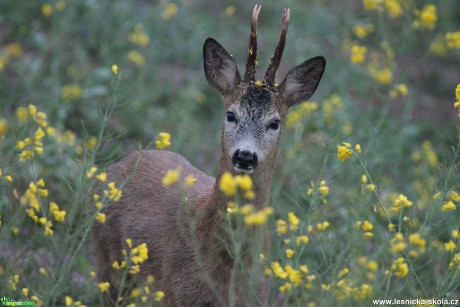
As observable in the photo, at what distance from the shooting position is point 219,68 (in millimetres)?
5684

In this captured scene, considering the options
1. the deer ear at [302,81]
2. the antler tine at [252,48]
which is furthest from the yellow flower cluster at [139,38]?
the antler tine at [252,48]

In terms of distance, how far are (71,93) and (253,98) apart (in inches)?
146

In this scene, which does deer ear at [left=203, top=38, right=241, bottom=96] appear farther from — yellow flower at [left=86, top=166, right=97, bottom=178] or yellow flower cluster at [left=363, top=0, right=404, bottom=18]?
yellow flower cluster at [left=363, top=0, right=404, bottom=18]

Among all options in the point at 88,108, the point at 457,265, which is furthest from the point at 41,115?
the point at 88,108

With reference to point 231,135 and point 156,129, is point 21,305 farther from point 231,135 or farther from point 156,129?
point 156,129

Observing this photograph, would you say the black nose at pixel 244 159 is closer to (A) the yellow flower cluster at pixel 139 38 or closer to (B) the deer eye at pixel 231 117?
(B) the deer eye at pixel 231 117

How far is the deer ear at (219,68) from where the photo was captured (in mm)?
5613

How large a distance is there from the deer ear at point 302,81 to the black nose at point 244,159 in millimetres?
1021

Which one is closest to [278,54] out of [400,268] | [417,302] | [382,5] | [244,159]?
[244,159]

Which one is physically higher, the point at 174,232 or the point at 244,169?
the point at 244,169

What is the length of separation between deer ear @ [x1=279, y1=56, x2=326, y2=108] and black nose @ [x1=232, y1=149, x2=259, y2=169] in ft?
3.35

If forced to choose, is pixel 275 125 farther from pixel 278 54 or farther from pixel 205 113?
pixel 205 113

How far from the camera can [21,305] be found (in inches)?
175

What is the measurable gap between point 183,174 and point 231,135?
888 mm
